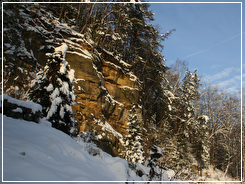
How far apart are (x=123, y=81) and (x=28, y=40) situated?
873 cm

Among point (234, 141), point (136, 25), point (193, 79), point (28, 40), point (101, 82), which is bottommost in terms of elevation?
point (234, 141)

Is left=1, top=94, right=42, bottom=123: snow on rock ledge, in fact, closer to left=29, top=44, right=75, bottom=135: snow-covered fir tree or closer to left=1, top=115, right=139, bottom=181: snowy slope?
left=1, top=115, right=139, bottom=181: snowy slope

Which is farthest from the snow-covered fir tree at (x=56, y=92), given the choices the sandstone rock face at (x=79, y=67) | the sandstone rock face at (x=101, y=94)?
the sandstone rock face at (x=101, y=94)

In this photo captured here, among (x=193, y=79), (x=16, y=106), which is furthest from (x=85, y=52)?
(x=193, y=79)

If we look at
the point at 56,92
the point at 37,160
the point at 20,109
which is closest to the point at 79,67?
the point at 56,92

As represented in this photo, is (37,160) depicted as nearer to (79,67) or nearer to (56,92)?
(56,92)

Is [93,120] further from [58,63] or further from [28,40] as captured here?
[28,40]

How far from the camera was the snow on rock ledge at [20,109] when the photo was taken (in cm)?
450

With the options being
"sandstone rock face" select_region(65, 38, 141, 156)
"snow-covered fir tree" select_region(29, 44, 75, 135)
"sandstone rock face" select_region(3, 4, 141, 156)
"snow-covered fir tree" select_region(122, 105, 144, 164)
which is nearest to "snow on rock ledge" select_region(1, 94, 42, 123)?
"snow-covered fir tree" select_region(29, 44, 75, 135)

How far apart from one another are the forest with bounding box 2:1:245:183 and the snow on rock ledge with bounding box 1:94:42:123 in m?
1.54

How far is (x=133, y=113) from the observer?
1360 cm

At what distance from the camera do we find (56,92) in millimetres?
7141

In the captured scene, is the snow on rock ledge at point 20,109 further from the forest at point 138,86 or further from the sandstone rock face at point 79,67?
the sandstone rock face at point 79,67

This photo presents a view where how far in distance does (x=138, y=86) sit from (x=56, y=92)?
11.7 m
